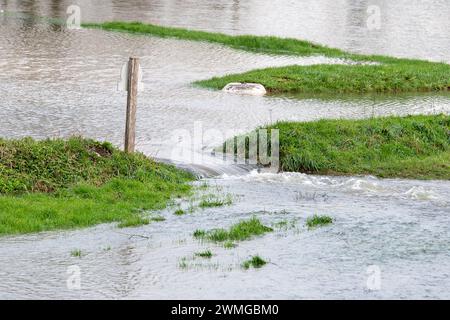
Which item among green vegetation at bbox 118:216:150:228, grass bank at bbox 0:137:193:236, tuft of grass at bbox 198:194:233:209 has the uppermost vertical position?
grass bank at bbox 0:137:193:236

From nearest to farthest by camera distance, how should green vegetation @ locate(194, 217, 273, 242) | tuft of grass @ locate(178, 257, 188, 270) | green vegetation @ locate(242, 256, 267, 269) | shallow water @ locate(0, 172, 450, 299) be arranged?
shallow water @ locate(0, 172, 450, 299), tuft of grass @ locate(178, 257, 188, 270), green vegetation @ locate(242, 256, 267, 269), green vegetation @ locate(194, 217, 273, 242)

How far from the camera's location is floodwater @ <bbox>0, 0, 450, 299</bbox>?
44.7ft

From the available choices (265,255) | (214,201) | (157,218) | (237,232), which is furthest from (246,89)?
(265,255)

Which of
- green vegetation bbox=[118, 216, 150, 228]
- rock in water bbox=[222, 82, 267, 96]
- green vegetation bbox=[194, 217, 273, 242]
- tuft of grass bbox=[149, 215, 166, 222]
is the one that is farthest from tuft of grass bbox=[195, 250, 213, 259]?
rock in water bbox=[222, 82, 267, 96]

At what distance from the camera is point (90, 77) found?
1300 inches

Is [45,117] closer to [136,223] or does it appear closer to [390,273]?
[136,223]

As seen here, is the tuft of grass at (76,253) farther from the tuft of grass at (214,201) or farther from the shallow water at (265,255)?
the tuft of grass at (214,201)

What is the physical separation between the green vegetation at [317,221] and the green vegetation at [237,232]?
2.67 ft

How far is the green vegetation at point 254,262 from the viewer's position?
14.2m

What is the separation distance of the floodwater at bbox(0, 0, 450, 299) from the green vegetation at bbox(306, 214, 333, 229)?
0.15 meters

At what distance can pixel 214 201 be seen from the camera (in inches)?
711

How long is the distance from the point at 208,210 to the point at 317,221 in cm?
206

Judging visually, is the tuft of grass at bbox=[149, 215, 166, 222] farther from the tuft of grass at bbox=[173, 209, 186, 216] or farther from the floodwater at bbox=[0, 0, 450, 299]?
the tuft of grass at bbox=[173, 209, 186, 216]

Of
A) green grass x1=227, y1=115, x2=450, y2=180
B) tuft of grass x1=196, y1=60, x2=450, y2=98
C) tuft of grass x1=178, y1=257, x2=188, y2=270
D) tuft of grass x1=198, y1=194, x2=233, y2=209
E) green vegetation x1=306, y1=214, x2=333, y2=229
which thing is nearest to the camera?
tuft of grass x1=178, y1=257, x2=188, y2=270
